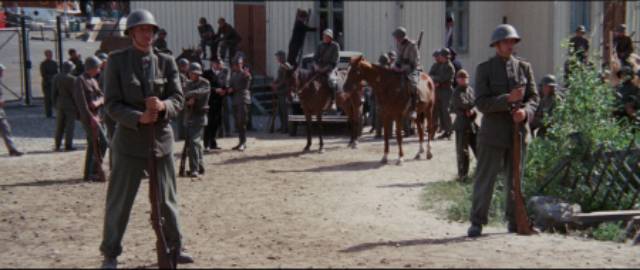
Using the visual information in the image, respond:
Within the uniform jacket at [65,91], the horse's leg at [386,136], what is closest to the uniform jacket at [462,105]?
the horse's leg at [386,136]

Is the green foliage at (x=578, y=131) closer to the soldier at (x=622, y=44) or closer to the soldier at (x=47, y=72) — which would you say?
the soldier at (x=622, y=44)

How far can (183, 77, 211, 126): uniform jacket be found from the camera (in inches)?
601

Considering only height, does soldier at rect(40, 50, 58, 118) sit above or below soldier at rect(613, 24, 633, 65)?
below

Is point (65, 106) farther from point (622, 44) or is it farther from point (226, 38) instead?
point (622, 44)

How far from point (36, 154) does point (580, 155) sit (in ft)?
37.4

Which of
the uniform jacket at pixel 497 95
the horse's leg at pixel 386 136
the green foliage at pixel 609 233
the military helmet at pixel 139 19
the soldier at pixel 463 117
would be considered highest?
the military helmet at pixel 139 19

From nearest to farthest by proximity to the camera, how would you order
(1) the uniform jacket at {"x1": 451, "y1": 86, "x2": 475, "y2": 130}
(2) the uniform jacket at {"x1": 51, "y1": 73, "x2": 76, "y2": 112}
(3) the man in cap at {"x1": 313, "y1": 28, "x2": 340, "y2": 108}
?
(1) the uniform jacket at {"x1": 451, "y1": 86, "x2": 475, "y2": 130}, (2) the uniform jacket at {"x1": 51, "y1": 73, "x2": 76, "y2": 112}, (3) the man in cap at {"x1": 313, "y1": 28, "x2": 340, "y2": 108}

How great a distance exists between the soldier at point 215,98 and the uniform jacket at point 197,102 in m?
3.30

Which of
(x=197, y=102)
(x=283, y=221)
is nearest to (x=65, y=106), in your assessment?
(x=197, y=102)

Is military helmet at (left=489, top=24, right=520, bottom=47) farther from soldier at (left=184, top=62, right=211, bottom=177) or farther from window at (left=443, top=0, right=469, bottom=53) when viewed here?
window at (left=443, top=0, right=469, bottom=53)

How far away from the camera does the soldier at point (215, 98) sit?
19.0 m

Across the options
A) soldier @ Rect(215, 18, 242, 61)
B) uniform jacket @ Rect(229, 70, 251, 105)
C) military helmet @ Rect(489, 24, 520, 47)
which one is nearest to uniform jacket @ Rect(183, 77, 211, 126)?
uniform jacket @ Rect(229, 70, 251, 105)

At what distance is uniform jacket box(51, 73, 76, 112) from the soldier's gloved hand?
11.0 meters

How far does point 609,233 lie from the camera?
10.3 meters
